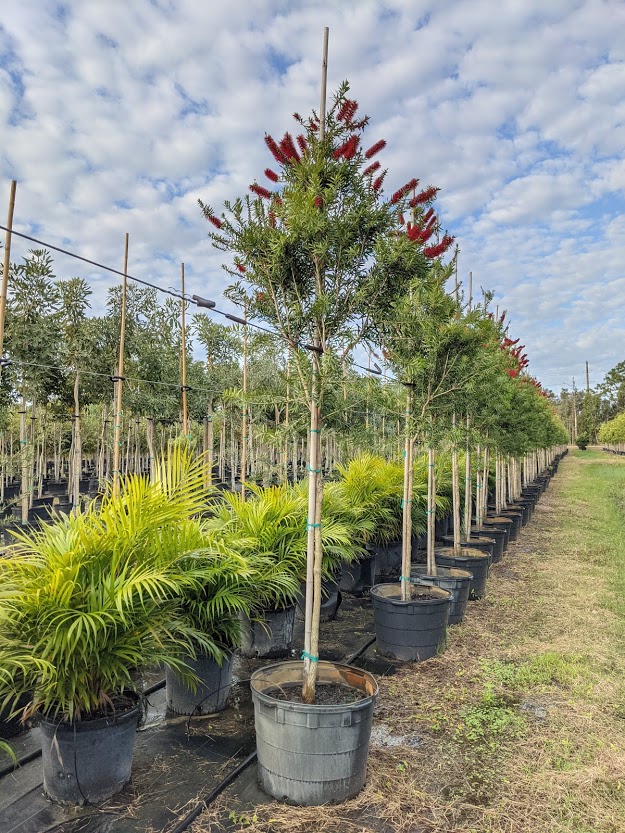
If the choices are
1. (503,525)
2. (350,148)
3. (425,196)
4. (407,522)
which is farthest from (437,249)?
(503,525)

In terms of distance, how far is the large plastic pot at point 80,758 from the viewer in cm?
271

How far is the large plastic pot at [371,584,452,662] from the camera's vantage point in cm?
476

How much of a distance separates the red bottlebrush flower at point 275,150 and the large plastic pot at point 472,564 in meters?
4.94

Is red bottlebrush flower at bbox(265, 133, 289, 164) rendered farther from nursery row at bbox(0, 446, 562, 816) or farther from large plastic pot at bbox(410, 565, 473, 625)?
large plastic pot at bbox(410, 565, 473, 625)

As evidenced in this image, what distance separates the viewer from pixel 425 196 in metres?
3.49

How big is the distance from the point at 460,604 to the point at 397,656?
125 cm

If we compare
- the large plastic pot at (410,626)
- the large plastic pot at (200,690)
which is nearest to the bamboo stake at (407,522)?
the large plastic pot at (410,626)

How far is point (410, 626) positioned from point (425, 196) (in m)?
3.53

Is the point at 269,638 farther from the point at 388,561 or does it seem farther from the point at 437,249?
the point at 388,561

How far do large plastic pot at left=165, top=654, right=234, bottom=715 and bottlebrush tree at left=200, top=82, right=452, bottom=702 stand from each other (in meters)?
0.94

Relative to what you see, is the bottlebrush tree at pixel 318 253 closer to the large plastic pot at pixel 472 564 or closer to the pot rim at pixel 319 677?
the pot rim at pixel 319 677

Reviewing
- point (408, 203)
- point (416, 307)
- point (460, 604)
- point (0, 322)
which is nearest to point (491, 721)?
point (460, 604)

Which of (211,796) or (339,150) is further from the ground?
(339,150)

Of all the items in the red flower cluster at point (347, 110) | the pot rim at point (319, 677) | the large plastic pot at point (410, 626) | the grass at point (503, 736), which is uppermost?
the red flower cluster at point (347, 110)
